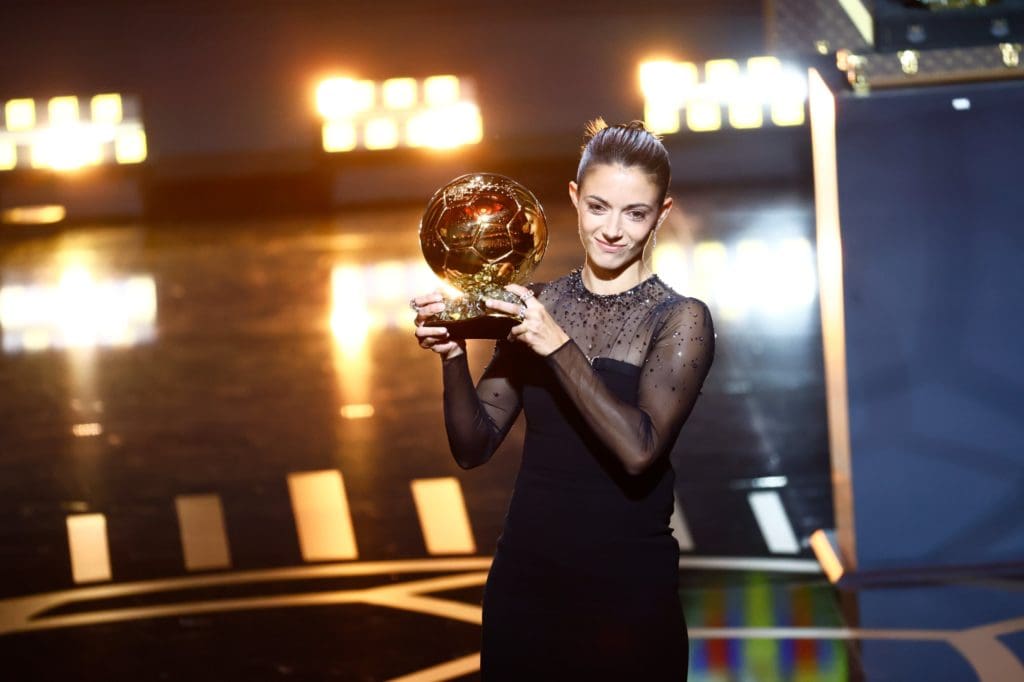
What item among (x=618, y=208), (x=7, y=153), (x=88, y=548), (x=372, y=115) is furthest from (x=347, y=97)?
(x=618, y=208)

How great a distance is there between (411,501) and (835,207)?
8.36 feet

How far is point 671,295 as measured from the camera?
2.87m

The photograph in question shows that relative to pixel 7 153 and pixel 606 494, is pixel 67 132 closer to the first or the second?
pixel 7 153

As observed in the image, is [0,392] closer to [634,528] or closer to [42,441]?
[42,441]

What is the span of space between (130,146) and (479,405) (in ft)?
53.3

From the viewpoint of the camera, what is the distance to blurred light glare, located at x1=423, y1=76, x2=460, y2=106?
1822 centimetres

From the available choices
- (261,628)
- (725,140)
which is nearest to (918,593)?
(261,628)

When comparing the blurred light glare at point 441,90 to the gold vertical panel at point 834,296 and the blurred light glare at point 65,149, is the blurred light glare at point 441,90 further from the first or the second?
the gold vertical panel at point 834,296

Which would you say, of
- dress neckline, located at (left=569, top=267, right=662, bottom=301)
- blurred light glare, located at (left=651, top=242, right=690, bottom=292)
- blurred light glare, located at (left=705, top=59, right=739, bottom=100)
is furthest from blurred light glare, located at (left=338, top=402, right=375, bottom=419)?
blurred light glare, located at (left=705, top=59, right=739, bottom=100)

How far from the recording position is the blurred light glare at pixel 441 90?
18219 millimetres

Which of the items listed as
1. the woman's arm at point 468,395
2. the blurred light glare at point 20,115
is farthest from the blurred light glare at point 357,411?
the blurred light glare at point 20,115

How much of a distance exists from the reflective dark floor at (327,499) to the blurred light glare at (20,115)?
552 cm

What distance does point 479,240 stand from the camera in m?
2.68

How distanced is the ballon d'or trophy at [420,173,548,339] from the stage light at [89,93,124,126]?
16378 mm
